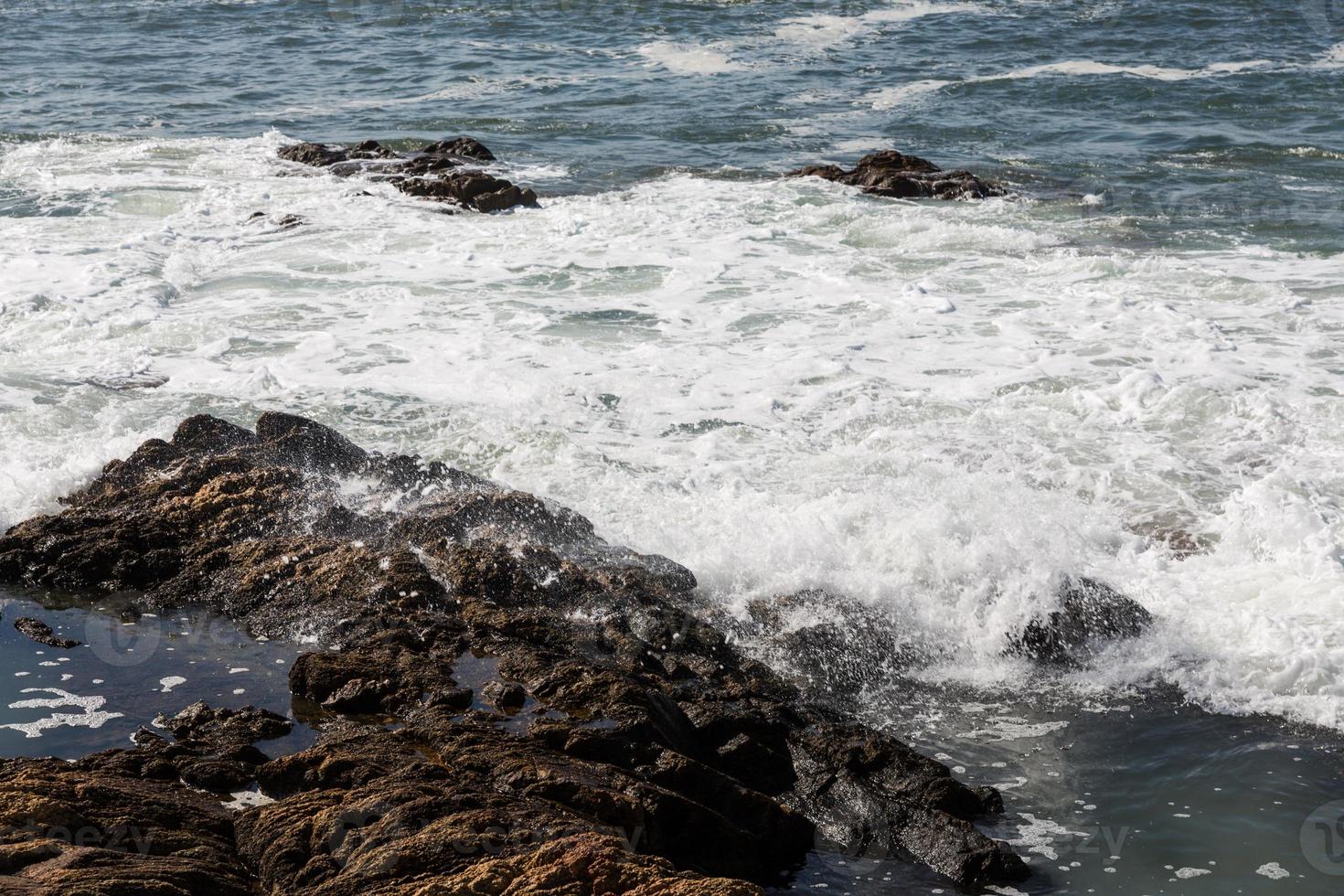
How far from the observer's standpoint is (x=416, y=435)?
8.70m

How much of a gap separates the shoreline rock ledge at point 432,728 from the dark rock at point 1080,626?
53.8 inches

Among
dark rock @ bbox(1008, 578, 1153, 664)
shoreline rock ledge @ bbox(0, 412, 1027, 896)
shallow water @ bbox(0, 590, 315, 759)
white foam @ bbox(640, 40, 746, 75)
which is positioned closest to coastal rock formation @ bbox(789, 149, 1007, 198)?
white foam @ bbox(640, 40, 746, 75)

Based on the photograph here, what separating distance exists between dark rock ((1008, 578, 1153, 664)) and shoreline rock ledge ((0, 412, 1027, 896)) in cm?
137

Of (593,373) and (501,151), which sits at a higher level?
(501,151)

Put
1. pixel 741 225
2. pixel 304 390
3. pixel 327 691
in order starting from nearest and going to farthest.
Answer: pixel 327 691 → pixel 304 390 → pixel 741 225

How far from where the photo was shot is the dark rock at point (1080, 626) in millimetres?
6133

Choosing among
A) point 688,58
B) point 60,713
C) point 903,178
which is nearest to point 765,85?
point 688,58

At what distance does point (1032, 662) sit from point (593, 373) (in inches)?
188

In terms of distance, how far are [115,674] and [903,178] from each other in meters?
12.0

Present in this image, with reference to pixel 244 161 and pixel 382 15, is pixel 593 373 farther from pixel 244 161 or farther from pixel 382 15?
pixel 382 15

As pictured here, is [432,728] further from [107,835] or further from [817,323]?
[817,323]

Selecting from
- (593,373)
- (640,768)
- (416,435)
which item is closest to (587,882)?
(640,768)

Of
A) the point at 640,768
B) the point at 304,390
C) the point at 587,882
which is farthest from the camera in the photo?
the point at 304,390

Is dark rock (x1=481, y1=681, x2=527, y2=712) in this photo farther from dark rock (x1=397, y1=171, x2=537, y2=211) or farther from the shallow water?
dark rock (x1=397, y1=171, x2=537, y2=211)
